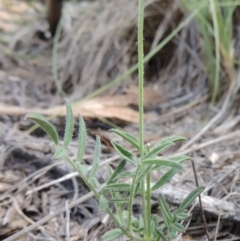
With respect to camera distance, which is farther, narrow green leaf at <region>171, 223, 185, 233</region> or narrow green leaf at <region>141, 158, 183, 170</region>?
narrow green leaf at <region>171, 223, 185, 233</region>

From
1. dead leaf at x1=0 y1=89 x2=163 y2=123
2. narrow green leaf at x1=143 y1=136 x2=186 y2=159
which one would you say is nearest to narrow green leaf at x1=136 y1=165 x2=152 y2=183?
narrow green leaf at x1=143 y1=136 x2=186 y2=159

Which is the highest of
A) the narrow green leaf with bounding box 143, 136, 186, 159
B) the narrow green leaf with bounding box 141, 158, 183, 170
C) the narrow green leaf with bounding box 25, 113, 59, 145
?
the narrow green leaf with bounding box 25, 113, 59, 145

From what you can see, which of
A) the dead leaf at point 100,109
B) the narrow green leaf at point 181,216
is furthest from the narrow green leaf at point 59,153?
the dead leaf at point 100,109

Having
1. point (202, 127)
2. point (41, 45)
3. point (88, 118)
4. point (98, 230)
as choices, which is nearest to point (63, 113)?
point (88, 118)

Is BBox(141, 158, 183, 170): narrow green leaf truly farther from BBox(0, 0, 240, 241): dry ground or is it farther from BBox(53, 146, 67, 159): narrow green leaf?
BBox(0, 0, 240, 241): dry ground

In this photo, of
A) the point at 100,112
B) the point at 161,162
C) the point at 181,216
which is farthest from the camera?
the point at 100,112

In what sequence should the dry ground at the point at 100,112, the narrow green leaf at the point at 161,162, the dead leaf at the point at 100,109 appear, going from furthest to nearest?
the dead leaf at the point at 100,109, the dry ground at the point at 100,112, the narrow green leaf at the point at 161,162

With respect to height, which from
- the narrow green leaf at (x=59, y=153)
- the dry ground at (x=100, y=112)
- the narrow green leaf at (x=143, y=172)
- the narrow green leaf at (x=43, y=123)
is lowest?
the dry ground at (x=100, y=112)

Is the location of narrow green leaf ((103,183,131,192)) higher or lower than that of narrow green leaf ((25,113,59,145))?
lower

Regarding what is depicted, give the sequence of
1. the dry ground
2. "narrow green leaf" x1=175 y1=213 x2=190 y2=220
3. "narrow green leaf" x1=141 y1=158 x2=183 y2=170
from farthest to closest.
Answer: the dry ground < "narrow green leaf" x1=175 y1=213 x2=190 y2=220 < "narrow green leaf" x1=141 y1=158 x2=183 y2=170

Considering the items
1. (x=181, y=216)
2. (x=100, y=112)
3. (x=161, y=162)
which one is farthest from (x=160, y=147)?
(x=100, y=112)

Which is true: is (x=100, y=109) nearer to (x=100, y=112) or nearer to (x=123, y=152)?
(x=100, y=112)

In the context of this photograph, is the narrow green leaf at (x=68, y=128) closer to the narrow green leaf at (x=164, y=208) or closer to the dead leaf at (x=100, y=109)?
the narrow green leaf at (x=164, y=208)

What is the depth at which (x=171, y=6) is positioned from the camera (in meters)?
1.96
